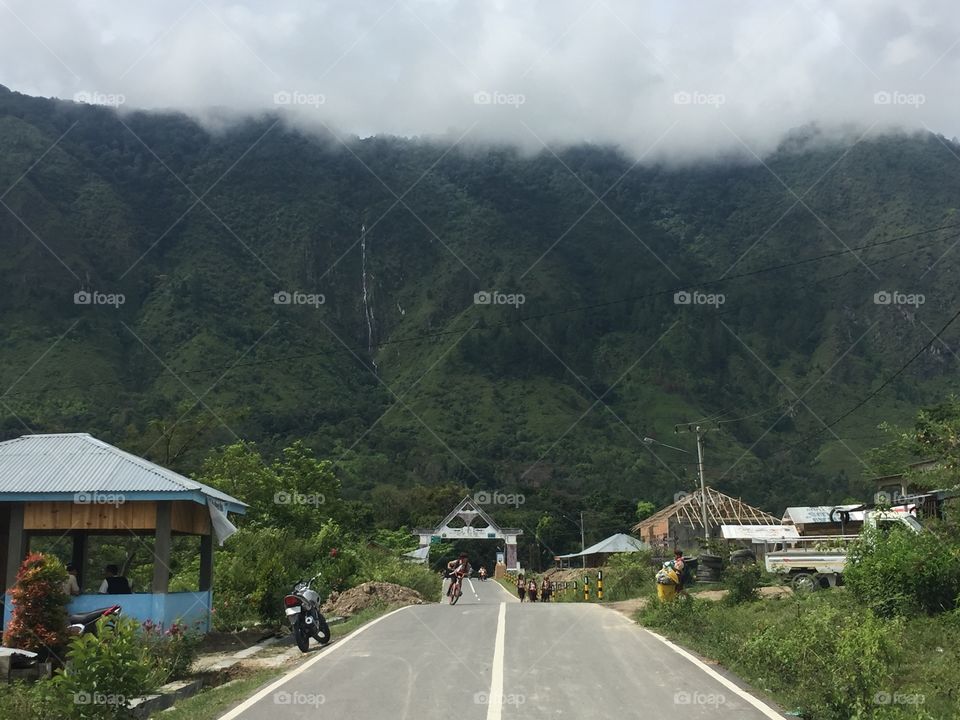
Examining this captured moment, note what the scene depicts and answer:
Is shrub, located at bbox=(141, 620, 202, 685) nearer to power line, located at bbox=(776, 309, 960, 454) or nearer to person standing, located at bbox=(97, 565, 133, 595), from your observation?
person standing, located at bbox=(97, 565, 133, 595)

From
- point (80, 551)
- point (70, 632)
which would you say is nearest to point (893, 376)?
point (80, 551)

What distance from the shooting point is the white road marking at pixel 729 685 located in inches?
367

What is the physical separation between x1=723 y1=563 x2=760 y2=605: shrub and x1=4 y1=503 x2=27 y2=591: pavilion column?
576 inches

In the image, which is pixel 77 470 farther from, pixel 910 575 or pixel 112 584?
pixel 910 575

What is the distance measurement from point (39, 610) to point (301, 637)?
3.98 m

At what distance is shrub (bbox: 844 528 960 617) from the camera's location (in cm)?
1416

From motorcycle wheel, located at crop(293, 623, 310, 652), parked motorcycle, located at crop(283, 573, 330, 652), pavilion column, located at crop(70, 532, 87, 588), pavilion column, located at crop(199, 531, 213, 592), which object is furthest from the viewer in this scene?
pavilion column, located at crop(70, 532, 87, 588)

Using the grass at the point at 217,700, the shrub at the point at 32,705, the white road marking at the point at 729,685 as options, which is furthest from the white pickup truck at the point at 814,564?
the shrub at the point at 32,705

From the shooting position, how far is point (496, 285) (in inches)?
5438

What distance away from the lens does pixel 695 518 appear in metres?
64.4

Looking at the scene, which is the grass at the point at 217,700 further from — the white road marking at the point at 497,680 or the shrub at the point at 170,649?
the white road marking at the point at 497,680

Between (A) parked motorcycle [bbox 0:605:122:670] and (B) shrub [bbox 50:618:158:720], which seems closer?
(B) shrub [bbox 50:618:158:720]

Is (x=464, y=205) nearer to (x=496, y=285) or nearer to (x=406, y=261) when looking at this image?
(x=406, y=261)

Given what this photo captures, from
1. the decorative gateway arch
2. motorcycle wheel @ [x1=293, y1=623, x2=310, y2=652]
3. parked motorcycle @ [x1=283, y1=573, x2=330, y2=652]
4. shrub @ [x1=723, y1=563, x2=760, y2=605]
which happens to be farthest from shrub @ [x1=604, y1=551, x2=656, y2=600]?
the decorative gateway arch
